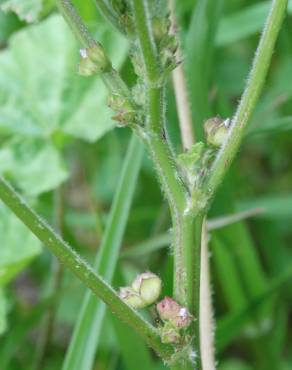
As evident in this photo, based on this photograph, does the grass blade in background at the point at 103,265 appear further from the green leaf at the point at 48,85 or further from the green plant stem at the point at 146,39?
the green plant stem at the point at 146,39

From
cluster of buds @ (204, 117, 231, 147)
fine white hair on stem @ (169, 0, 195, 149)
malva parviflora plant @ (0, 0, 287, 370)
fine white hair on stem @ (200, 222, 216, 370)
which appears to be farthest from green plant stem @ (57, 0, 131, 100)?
fine white hair on stem @ (169, 0, 195, 149)

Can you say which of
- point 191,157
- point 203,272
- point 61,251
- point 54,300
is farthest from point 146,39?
point 54,300

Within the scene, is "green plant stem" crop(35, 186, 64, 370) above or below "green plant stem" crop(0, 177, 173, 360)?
below

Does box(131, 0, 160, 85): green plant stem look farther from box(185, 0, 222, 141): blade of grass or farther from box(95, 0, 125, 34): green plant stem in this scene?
box(185, 0, 222, 141): blade of grass

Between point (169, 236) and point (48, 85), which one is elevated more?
point (48, 85)

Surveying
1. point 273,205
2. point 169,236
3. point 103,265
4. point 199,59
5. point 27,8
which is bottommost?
point 273,205

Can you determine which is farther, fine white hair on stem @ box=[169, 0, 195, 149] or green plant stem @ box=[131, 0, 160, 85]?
fine white hair on stem @ box=[169, 0, 195, 149]

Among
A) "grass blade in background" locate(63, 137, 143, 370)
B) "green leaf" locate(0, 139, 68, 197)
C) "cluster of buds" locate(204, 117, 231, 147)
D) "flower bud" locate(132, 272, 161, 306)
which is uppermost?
"cluster of buds" locate(204, 117, 231, 147)

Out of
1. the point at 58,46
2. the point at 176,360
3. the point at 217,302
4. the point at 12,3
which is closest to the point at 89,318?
the point at 176,360

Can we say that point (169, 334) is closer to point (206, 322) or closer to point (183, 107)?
point (206, 322)
